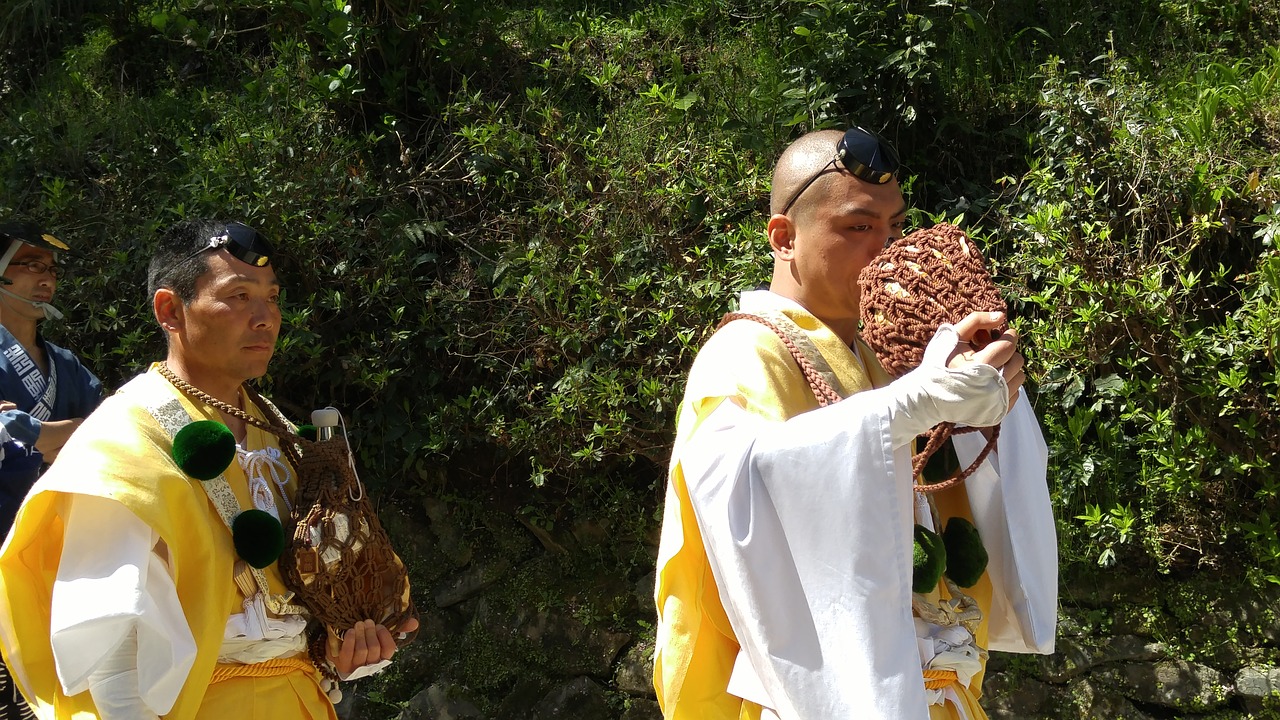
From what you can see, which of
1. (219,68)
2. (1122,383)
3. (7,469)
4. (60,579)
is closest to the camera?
(60,579)

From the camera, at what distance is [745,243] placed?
4.30 m

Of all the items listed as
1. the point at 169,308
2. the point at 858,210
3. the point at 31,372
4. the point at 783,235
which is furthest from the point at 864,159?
the point at 31,372

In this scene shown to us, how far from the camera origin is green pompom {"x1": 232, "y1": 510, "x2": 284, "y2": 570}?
8.00 feet

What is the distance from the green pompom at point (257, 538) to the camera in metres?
2.44

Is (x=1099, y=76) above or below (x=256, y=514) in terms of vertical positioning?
below

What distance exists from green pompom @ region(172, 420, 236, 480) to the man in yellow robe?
32 millimetres

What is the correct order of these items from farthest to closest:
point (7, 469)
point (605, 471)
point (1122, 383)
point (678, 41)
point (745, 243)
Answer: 1. point (678, 41)
2. point (605, 471)
3. point (745, 243)
4. point (1122, 383)
5. point (7, 469)

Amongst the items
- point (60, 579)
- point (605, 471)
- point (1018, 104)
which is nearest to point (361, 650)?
point (60, 579)

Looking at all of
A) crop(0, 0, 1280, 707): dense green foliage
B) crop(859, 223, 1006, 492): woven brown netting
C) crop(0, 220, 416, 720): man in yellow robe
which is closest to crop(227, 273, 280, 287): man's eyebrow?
crop(0, 220, 416, 720): man in yellow robe

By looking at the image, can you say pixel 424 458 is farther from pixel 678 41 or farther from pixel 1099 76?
pixel 1099 76

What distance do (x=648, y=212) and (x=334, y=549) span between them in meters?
2.47

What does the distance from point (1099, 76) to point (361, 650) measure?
369 centimetres

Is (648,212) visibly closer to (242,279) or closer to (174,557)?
(242,279)

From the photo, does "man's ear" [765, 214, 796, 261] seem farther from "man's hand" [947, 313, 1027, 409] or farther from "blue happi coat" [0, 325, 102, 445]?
"blue happi coat" [0, 325, 102, 445]
